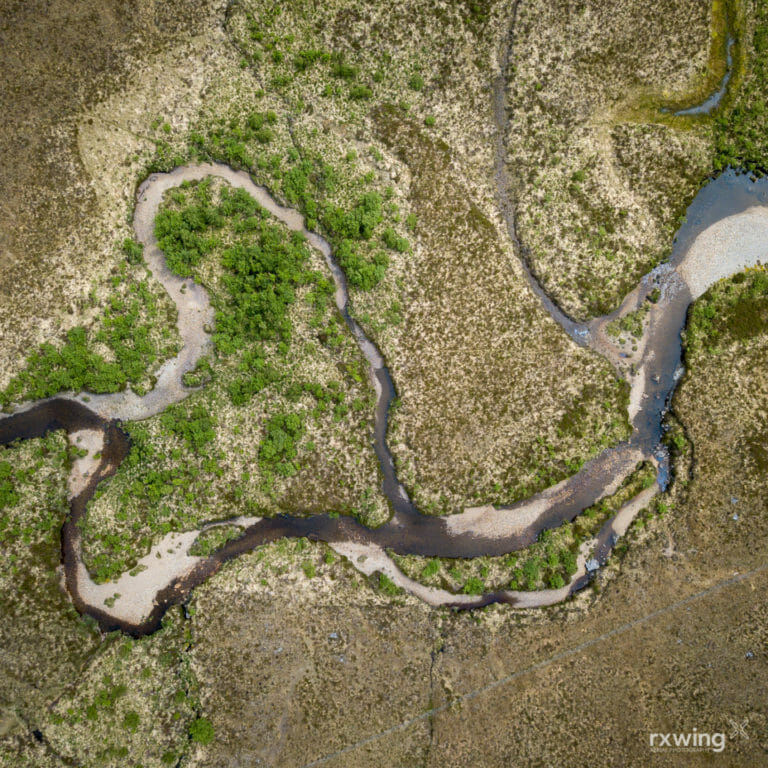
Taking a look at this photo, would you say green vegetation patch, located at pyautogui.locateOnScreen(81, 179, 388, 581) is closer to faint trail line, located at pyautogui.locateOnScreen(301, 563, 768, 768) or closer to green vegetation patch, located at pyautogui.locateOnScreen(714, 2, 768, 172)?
faint trail line, located at pyautogui.locateOnScreen(301, 563, 768, 768)

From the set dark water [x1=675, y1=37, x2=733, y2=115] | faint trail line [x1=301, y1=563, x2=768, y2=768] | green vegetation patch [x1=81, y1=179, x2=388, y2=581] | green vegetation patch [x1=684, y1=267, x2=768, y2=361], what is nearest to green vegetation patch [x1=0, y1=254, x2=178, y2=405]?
green vegetation patch [x1=81, y1=179, x2=388, y2=581]

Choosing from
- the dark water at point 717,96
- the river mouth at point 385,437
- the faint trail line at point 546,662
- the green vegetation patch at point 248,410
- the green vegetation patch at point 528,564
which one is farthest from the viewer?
the dark water at point 717,96

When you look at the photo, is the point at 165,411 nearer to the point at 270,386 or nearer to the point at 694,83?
the point at 270,386

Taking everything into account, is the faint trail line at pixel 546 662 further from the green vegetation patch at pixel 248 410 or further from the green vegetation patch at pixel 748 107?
the green vegetation patch at pixel 748 107

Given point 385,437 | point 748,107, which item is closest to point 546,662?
point 385,437

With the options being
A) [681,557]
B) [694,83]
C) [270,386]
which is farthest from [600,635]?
[694,83]

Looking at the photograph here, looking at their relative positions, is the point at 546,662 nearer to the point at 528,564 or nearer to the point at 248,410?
the point at 528,564

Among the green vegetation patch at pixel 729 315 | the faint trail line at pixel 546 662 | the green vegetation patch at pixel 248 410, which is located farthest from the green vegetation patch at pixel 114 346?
the green vegetation patch at pixel 729 315
